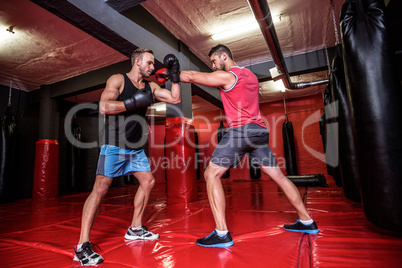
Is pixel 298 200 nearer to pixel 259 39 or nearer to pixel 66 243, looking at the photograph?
pixel 66 243

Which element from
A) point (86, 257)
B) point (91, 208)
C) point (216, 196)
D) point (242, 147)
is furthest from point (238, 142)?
point (86, 257)

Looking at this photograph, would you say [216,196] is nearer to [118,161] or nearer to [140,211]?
[140,211]

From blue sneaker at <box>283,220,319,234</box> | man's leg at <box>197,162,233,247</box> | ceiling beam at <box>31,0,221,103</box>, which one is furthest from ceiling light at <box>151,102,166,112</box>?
blue sneaker at <box>283,220,319,234</box>

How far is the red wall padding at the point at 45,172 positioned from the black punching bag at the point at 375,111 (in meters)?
6.63

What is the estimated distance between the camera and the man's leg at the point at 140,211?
81.2 inches

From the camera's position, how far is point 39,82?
6289 millimetres

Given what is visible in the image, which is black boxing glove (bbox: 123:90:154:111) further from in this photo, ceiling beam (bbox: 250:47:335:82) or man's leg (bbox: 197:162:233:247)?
ceiling beam (bbox: 250:47:335:82)

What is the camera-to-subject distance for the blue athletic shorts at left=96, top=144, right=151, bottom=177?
1.87m

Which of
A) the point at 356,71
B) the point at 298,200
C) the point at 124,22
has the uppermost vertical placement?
the point at 124,22

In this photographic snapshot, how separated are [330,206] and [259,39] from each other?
3.52 meters

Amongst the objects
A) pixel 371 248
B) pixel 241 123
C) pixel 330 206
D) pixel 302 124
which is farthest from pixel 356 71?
pixel 302 124

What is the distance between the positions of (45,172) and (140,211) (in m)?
4.96

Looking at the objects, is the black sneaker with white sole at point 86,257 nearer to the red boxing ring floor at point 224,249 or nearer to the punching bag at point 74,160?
the red boxing ring floor at point 224,249

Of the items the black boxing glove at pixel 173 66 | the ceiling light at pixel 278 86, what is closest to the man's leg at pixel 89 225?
the black boxing glove at pixel 173 66
